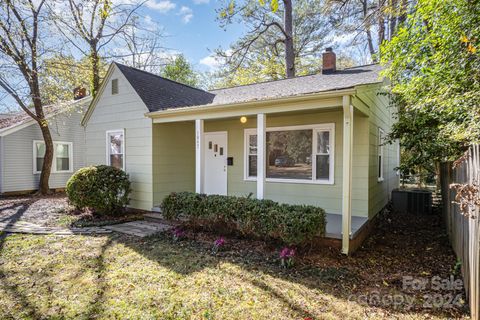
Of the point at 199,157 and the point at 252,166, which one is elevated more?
the point at 199,157

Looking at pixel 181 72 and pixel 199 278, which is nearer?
pixel 199 278

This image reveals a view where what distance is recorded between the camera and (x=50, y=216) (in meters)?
7.60

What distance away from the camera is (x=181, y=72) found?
23.3 metres

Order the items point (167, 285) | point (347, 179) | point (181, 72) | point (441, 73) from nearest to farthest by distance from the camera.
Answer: point (167, 285) < point (347, 179) < point (441, 73) < point (181, 72)

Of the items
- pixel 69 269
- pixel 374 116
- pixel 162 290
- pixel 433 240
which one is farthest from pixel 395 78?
pixel 69 269

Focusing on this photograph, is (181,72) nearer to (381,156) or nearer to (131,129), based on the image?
(131,129)

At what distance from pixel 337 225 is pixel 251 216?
183 cm

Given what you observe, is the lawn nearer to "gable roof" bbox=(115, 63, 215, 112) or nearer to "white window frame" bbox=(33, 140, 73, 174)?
"gable roof" bbox=(115, 63, 215, 112)

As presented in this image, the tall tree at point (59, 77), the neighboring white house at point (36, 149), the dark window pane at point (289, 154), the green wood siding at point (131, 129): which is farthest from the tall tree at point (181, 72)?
the dark window pane at point (289, 154)

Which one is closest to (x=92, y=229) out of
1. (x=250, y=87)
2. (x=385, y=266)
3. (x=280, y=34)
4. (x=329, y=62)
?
(x=385, y=266)

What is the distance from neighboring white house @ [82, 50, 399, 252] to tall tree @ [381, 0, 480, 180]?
79 cm

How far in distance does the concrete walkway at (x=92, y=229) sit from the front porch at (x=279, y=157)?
1.11m

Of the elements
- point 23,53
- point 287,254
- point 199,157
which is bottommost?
point 287,254

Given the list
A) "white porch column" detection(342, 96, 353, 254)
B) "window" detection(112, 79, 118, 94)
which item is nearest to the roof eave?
"white porch column" detection(342, 96, 353, 254)
